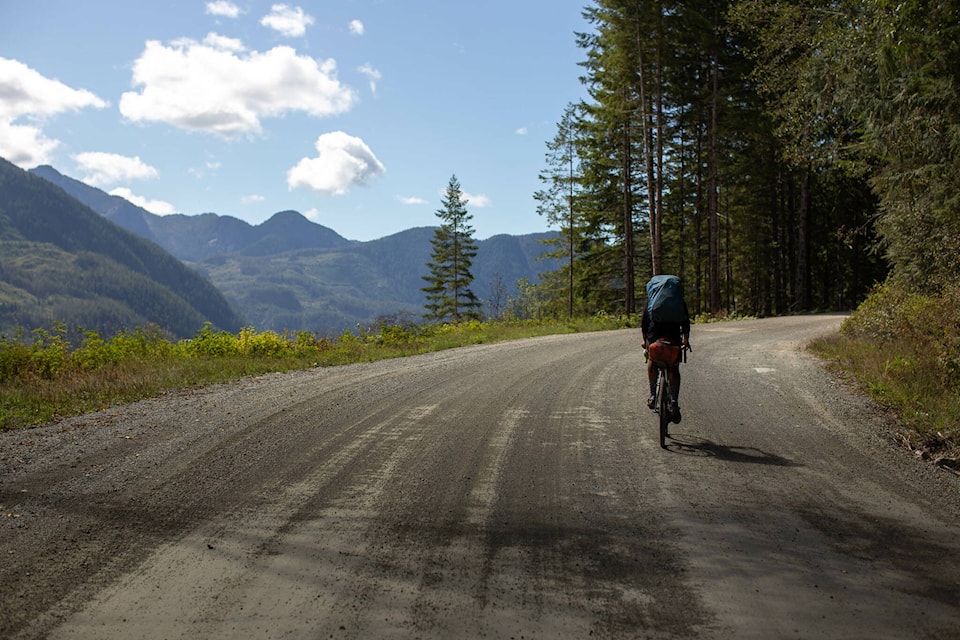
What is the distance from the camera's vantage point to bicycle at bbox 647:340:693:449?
6.28 metres

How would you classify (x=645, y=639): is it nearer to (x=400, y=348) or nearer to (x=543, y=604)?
(x=543, y=604)

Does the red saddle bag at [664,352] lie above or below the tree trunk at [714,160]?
below

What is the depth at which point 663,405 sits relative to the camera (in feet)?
20.8

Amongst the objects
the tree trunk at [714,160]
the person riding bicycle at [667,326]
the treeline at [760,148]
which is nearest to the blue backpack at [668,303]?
the person riding bicycle at [667,326]

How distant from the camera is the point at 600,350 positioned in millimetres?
14914

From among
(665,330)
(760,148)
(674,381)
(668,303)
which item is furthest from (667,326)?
(760,148)

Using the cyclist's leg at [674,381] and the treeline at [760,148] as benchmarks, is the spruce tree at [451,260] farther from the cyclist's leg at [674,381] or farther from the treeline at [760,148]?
the cyclist's leg at [674,381]

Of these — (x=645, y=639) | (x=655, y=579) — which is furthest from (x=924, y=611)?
(x=645, y=639)

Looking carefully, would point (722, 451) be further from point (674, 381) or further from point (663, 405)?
point (674, 381)

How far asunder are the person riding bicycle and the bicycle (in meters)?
0.03

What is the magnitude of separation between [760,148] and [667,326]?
28304 mm

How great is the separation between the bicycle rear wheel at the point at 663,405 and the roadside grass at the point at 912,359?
8.59 ft

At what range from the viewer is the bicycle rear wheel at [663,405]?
20.5ft

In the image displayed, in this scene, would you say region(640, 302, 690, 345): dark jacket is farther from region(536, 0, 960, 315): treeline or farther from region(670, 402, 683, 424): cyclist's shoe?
region(536, 0, 960, 315): treeline
